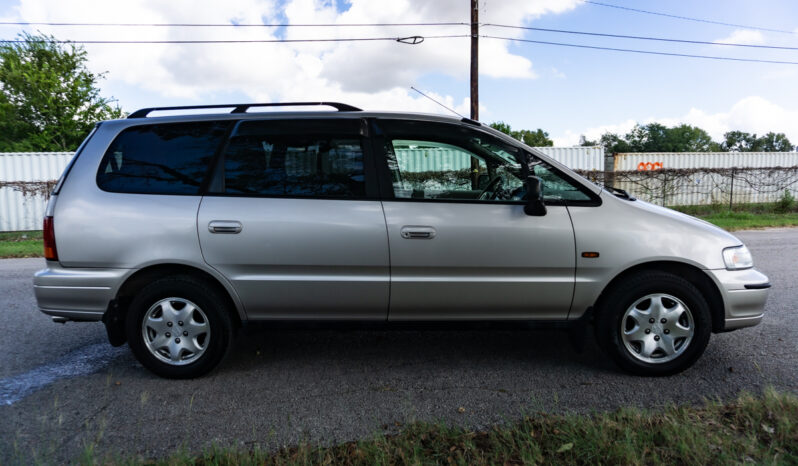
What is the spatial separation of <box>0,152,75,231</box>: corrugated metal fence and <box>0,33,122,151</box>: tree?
14051mm

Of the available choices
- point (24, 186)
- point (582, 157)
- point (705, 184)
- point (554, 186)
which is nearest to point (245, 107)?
point (554, 186)

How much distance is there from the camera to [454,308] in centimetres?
351

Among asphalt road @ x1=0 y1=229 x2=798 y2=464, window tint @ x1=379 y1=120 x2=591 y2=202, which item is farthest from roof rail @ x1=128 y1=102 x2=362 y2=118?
asphalt road @ x1=0 y1=229 x2=798 y2=464

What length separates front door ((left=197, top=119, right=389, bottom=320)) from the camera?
3402 mm

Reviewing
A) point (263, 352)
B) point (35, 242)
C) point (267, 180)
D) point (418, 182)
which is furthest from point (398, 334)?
point (35, 242)

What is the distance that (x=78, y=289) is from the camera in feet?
11.5

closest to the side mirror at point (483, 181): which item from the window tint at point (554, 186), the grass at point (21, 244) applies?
the window tint at point (554, 186)

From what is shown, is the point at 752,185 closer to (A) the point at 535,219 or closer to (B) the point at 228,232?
(A) the point at 535,219

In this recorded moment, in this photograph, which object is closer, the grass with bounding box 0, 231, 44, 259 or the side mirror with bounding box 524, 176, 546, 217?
the side mirror with bounding box 524, 176, 546, 217

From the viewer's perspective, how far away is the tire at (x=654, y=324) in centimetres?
343

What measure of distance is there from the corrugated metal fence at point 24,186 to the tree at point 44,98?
14.1 m

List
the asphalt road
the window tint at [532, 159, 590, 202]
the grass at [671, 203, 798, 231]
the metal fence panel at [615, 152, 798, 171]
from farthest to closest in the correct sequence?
the metal fence panel at [615, 152, 798, 171] < the grass at [671, 203, 798, 231] < the window tint at [532, 159, 590, 202] < the asphalt road

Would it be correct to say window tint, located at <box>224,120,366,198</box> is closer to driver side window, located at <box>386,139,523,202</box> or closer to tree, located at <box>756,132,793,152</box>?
driver side window, located at <box>386,139,523,202</box>

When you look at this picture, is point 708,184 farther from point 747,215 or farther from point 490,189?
point 490,189
